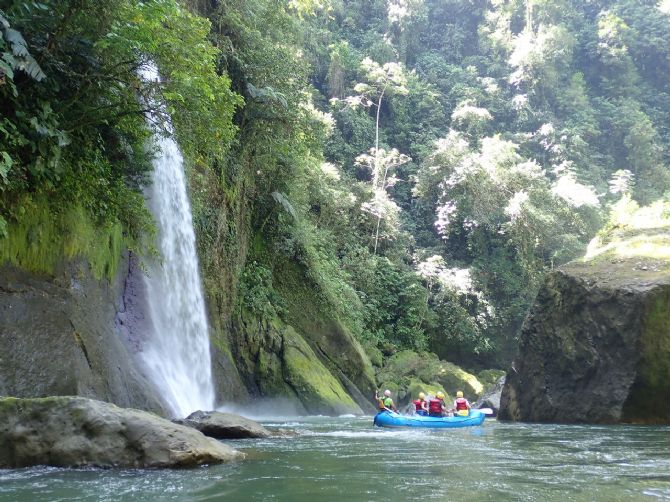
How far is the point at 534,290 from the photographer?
26562 mm

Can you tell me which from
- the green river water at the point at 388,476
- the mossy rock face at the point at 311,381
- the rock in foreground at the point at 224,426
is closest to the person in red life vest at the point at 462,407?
the mossy rock face at the point at 311,381

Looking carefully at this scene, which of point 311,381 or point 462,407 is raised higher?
point 311,381

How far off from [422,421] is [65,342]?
24.2ft

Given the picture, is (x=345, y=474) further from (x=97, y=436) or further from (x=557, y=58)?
(x=557, y=58)

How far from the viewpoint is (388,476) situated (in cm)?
546

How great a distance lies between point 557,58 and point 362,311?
22.2 metres

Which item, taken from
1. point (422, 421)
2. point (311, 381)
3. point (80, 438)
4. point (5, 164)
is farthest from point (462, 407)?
point (5, 164)

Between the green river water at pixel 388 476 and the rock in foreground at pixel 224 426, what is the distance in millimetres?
322

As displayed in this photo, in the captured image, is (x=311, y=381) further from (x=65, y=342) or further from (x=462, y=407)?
(x=65, y=342)

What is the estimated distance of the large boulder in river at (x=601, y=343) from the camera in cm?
1116

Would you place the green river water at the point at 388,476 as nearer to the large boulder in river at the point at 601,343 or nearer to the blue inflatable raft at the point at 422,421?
the large boulder in river at the point at 601,343

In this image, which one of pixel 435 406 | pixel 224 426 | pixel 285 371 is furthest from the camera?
pixel 285 371

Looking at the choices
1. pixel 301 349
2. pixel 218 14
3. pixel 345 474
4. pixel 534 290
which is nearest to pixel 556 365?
pixel 301 349

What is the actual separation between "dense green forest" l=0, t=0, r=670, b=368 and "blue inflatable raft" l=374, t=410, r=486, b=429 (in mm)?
5595
